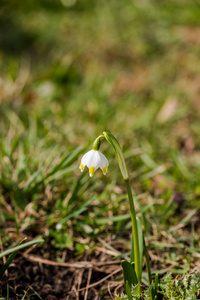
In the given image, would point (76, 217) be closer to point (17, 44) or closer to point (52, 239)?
point (52, 239)

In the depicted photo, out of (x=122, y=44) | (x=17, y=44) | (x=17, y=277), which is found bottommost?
(x=17, y=277)

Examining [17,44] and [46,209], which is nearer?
[46,209]

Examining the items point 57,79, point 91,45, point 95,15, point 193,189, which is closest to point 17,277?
point 193,189

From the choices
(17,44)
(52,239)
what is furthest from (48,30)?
(52,239)

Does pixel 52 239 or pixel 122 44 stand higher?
pixel 122 44

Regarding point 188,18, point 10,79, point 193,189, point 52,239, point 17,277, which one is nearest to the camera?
point 17,277

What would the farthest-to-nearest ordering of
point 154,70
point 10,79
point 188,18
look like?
point 188,18 → point 154,70 → point 10,79
